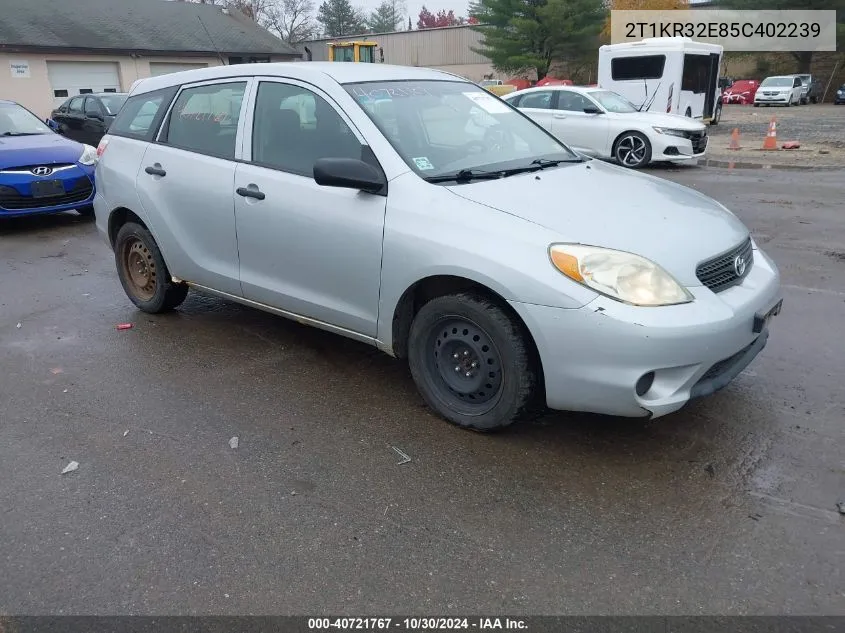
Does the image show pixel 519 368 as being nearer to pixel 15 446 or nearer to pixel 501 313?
pixel 501 313

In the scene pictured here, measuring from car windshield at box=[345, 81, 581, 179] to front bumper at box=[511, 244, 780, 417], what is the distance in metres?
1.16

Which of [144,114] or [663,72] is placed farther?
[663,72]

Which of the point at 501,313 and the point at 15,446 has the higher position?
the point at 501,313

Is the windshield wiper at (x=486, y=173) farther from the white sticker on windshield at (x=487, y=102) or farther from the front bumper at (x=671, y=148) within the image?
the front bumper at (x=671, y=148)

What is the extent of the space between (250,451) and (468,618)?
5.16ft

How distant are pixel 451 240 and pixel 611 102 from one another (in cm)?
1234

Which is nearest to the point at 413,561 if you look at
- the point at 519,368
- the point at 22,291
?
the point at 519,368

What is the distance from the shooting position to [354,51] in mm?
33094

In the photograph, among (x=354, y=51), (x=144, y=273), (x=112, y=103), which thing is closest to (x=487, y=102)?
(x=144, y=273)

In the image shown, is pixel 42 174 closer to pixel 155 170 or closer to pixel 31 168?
pixel 31 168

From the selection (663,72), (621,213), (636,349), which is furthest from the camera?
(663,72)

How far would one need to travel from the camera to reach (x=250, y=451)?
141 inches

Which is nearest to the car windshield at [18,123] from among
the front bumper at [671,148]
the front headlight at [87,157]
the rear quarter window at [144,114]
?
the front headlight at [87,157]

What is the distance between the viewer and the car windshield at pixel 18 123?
396 inches
